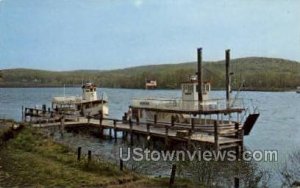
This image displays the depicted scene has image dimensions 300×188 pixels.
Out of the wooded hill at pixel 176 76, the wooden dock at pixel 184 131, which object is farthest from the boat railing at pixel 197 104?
the wooded hill at pixel 176 76

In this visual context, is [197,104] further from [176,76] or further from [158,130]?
[176,76]

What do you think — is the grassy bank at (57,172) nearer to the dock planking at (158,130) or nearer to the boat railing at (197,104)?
the dock planking at (158,130)

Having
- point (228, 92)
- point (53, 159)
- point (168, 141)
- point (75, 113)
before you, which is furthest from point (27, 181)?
point (75, 113)

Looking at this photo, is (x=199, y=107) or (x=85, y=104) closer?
(x=199, y=107)

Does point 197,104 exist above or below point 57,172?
above

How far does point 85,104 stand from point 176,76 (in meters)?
81.8

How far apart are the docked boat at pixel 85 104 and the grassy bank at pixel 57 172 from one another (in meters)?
24.5

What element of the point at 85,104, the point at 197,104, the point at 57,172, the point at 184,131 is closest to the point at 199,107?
the point at 197,104

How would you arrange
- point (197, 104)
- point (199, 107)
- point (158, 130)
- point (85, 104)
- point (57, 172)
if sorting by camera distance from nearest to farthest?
point (57, 172), point (199, 107), point (197, 104), point (158, 130), point (85, 104)

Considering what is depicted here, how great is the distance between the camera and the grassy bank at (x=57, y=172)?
40.3ft

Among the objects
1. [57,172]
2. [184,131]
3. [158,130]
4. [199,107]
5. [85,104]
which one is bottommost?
[158,130]

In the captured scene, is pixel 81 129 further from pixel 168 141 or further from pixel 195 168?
pixel 195 168

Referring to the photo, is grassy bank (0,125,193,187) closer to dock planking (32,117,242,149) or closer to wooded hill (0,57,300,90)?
dock planking (32,117,242,149)

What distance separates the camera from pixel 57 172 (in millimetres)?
13438
